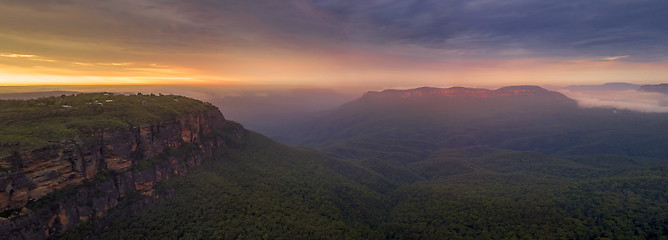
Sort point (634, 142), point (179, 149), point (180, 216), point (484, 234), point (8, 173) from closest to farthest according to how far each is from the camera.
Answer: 1. point (8, 173)
2. point (180, 216)
3. point (484, 234)
4. point (179, 149)
5. point (634, 142)

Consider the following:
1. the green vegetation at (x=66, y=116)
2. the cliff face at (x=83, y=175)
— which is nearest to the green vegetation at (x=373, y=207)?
the cliff face at (x=83, y=175)

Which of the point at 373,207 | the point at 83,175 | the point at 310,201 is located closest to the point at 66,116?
the point at 83,175


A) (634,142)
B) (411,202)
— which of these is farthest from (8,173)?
(634,142)

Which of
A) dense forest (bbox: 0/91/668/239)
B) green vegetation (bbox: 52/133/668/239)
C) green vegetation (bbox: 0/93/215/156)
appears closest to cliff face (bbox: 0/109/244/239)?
green vegetation (bbox: 0/93/215/156)

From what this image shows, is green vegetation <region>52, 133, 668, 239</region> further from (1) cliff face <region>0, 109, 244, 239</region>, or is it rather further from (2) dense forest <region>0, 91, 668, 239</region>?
(1) cliff face <region>0, 109, 244, 239</region>

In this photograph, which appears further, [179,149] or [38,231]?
[179,149]

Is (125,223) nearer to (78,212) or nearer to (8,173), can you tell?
(78,212)
